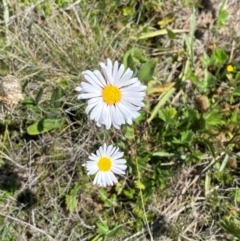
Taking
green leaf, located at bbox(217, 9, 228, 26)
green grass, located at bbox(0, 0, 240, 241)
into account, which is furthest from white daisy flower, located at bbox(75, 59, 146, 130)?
green leaf, located at bbox(217, 9, 228, 26)

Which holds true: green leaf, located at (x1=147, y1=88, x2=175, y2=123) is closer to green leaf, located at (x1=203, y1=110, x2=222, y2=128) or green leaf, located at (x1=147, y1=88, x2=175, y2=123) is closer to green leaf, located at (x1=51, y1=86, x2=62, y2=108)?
green leaf, located at (x1=203, y1=110, x2=222, y2=128)

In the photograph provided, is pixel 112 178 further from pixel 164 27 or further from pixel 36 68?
pixel 164 27

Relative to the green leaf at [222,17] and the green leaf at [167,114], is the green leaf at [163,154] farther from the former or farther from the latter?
the green leaf at [222,17]

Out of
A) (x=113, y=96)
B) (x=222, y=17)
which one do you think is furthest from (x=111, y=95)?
(x=222, y=17)

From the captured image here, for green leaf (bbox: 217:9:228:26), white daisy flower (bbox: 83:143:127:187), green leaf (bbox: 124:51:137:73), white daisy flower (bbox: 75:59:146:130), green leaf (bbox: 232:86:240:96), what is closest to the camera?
white daisy flower (bbox: 75:59:146:130)

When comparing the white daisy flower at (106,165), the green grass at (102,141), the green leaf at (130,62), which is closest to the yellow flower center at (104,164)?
the white daisy flower at (106,165)
